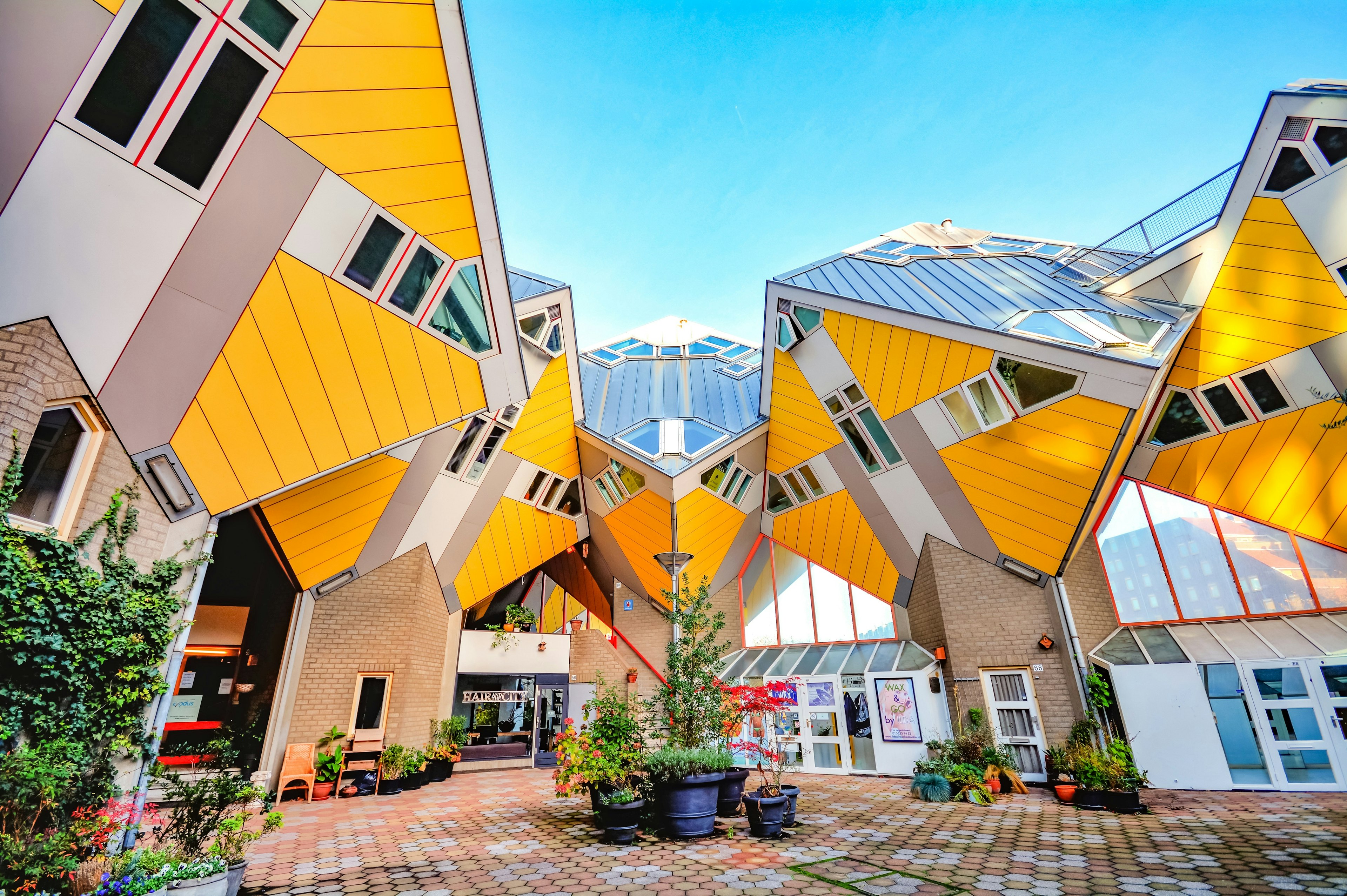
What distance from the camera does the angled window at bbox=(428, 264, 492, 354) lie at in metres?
6.61

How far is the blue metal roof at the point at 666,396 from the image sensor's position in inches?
562

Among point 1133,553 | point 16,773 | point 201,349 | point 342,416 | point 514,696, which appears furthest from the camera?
point 514,696

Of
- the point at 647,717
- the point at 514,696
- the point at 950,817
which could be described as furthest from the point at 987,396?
the point at 514,696

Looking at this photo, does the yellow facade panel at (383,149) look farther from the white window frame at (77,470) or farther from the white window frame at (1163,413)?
the white window frame at (1163,413)

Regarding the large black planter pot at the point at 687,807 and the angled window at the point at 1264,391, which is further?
the angled window at the point at 1264,391

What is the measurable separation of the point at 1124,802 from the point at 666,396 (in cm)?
1214

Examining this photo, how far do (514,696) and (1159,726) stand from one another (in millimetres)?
13589

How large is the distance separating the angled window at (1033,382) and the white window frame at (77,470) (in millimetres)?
10997

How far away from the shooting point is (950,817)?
7.60 m

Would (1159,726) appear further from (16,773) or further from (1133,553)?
(16,773)

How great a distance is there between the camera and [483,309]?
7.11 metres

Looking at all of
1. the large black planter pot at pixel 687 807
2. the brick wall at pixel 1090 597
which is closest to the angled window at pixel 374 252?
the large black planter pot at pixel 687 807

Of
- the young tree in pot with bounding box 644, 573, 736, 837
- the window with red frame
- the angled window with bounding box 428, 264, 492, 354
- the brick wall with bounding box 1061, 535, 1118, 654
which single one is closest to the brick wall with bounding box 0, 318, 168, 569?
the angled window with bounding box 428, 264, 492, 354

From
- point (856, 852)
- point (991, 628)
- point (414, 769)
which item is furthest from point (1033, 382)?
point (414, 769)
